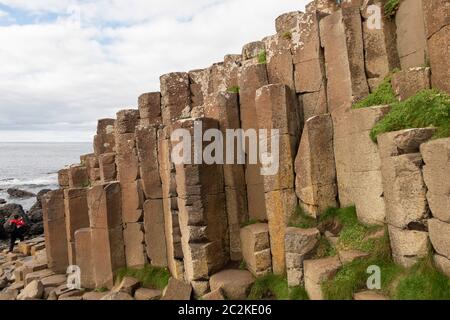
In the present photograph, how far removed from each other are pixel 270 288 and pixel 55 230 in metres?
8.69

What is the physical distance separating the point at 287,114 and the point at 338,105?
45.5 inches

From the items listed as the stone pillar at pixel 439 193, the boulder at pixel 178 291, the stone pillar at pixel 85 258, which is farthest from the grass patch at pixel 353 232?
the stone pillar at pixel 85 258

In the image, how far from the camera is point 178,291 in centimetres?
840

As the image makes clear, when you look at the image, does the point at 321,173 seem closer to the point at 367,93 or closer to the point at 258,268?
the point at 367,93

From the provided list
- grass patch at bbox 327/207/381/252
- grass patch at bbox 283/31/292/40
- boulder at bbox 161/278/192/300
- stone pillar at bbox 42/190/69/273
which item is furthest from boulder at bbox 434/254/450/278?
stone pillar at bbox 42/190/69/273

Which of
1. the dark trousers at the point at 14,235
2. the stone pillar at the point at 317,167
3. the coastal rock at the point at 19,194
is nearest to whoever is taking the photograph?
the stone pillar at the point at 317,167

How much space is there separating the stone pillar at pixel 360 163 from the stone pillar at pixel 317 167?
0.47 feet

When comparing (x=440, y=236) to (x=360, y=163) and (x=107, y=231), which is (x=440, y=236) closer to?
(x=360, y=163)

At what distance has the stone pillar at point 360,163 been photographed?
6574 millimetres

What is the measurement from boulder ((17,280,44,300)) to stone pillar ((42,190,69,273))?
1782 millimetres

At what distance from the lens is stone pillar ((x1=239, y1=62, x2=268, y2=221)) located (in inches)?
341

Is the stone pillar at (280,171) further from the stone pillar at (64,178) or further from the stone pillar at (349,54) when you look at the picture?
the stone pillar at (64,178)

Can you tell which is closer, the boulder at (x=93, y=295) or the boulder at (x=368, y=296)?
the boulder at (x=368, y=296)

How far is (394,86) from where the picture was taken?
6973 mm
